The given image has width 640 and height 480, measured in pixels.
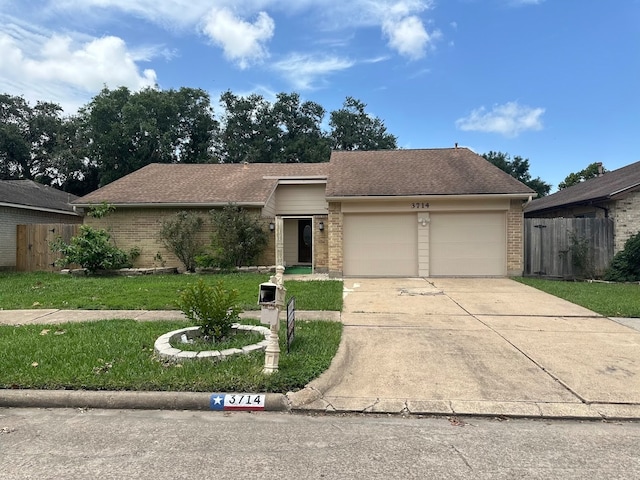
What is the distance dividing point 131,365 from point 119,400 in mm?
780

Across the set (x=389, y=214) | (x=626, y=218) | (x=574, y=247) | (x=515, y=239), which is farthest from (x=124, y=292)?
(x=626, y=218)

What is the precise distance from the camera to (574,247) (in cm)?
1337

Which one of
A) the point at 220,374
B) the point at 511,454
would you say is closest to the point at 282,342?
the point at 220,374

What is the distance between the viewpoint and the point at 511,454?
3.35 meters

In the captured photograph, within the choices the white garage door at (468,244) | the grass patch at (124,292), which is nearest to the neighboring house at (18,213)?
the grass patch at (124,292)

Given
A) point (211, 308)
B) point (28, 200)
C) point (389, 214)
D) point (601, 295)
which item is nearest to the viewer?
point (211, 308)

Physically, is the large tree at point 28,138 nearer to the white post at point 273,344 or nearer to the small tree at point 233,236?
the small tree at point 233,236

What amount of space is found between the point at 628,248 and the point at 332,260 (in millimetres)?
9162

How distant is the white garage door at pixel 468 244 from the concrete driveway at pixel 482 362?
4800mm

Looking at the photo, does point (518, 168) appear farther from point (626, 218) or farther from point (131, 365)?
point (131, 365)

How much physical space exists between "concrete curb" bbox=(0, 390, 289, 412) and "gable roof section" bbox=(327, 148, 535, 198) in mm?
9893

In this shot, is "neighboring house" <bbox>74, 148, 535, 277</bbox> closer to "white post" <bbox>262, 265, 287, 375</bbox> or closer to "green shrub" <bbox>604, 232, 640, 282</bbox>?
"green shrub" <bbox>604, 232, 640, 282</bbox>

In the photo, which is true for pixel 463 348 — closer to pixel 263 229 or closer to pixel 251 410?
pixel 251 410

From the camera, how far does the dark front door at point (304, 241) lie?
60.1 ft
